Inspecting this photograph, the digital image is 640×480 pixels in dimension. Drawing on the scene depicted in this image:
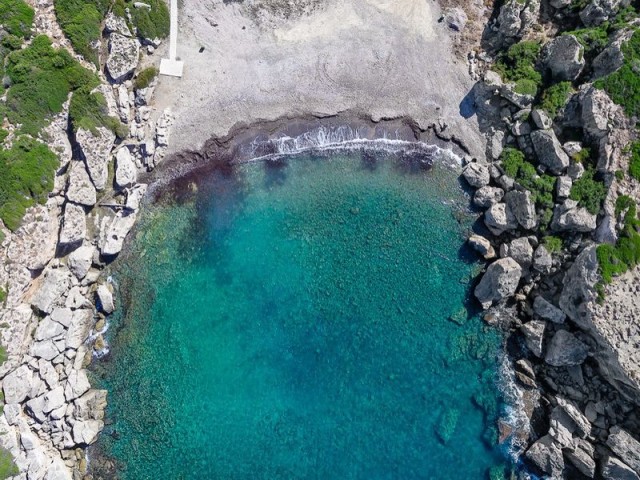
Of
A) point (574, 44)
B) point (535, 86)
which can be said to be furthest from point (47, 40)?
point (574, 44)

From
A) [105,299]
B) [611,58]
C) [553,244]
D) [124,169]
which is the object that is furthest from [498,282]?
[105,299]

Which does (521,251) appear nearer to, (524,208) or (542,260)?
(542,260)

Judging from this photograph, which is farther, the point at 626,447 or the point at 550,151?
the point at 550,151

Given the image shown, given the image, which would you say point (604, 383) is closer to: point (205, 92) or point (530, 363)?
point (530, 363)

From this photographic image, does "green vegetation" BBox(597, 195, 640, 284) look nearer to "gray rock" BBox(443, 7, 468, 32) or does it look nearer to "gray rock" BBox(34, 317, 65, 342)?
"gray rock" BBox(443, 7, 468, 32)

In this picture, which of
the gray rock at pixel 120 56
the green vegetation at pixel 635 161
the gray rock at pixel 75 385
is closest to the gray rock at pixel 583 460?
the green vegetation at pixel 635 161

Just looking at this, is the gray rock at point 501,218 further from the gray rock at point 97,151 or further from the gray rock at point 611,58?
the gray rock at point 97,151

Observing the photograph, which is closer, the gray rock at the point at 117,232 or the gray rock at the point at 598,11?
the gray rock at the point at 598,11
